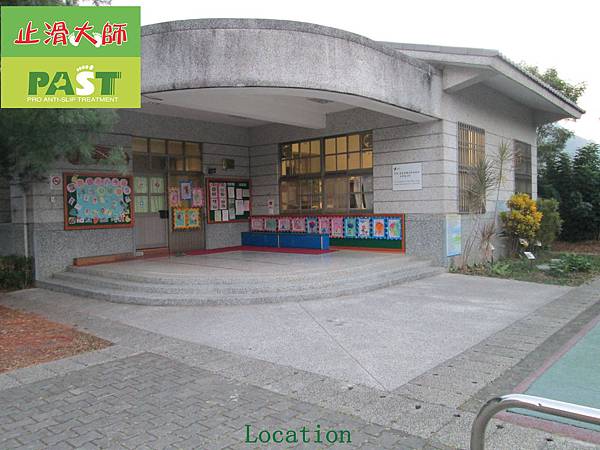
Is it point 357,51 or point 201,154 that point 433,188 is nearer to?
point 357,51

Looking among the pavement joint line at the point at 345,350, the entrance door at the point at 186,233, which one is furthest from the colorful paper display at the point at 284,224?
the pavement joint line at the point at 345,350

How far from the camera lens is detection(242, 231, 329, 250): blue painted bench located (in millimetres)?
12469

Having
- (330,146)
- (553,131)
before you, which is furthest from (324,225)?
(553,131)

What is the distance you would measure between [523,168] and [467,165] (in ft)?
15.5

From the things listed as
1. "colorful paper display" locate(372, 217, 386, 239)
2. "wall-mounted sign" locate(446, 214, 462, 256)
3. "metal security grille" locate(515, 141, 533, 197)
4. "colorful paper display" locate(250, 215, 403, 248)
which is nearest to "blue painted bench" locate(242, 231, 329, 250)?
"colorful paper display" locate(250, 215, 403, 248)

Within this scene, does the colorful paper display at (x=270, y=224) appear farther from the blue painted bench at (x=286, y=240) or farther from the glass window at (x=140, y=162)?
→ the glass window at (x=140, y=162)

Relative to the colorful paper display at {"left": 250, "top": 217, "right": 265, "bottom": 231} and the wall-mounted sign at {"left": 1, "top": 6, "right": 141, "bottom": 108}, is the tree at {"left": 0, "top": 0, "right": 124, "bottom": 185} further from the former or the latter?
the colorful paper display at {"left": 250, "top": 217, "right": 265, "bottom": 231}

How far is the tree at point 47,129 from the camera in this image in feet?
21.1

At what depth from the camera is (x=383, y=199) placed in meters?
12.1

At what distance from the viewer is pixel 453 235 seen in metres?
11.6

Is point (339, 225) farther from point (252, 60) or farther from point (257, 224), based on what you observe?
point (252, 60)

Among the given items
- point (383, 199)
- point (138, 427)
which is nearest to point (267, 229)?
point (383, 199)

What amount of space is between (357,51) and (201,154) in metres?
5.92

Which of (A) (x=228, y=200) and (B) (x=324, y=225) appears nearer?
(B) (x=324, y=225)
